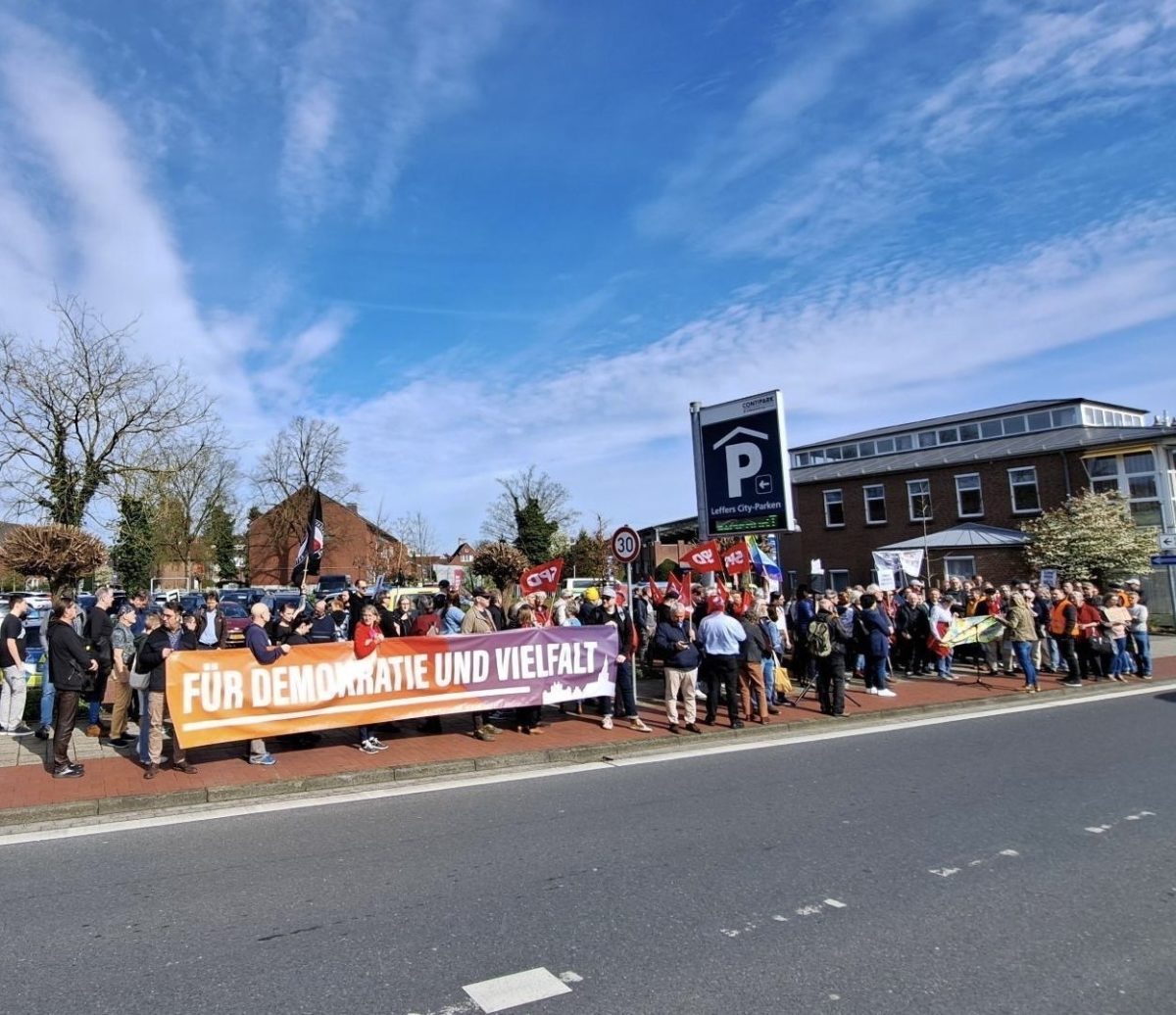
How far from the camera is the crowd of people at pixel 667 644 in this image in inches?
330

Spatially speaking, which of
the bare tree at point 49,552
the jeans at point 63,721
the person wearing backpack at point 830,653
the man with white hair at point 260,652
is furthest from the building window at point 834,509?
the jeans at point 63,721

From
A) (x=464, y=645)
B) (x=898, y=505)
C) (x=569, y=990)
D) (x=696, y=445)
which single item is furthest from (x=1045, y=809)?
(x=898, y=505)

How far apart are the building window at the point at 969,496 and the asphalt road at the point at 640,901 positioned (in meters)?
31.1

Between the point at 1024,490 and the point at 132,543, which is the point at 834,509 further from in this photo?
the point at 132,543

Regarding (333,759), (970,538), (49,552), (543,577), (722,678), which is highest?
(970,538)

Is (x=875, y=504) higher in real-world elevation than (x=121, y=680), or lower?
higher

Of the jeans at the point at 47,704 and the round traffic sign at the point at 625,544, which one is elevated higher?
the round traffic sign at the point at 625,544

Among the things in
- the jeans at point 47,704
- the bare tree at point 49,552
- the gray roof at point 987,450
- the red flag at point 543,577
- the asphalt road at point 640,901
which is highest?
the gray roof at point 987,450

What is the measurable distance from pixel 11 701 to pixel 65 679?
8.72ft

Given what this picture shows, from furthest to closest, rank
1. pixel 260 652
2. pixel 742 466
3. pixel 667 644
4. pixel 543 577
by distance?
pixel 742 466, pixel 543 577, pixel 667 644, pixel 260 652

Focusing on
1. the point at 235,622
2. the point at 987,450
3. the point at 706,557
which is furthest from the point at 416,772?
the point at 987,450

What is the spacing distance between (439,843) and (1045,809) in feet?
16.1

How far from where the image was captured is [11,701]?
9.72m

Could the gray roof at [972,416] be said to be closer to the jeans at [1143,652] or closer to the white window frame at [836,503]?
the white window frame at [836,503]
